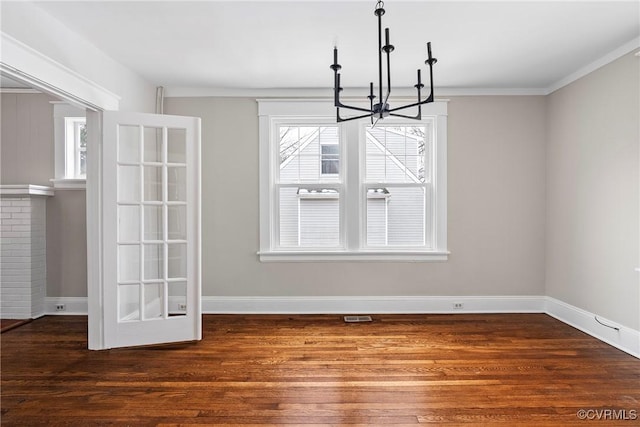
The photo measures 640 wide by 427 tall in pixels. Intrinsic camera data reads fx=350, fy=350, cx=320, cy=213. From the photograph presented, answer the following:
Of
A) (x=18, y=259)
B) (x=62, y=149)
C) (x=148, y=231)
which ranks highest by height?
(x=62, y=149)

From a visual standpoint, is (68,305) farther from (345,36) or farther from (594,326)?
(594,326)

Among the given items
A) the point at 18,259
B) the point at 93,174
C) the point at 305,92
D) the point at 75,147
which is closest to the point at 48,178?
the point at 75,147

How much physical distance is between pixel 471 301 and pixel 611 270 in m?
1.30

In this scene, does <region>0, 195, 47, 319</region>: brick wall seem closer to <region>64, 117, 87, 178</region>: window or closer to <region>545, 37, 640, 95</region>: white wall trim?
<region>64, 117, 87, 178</region>: window

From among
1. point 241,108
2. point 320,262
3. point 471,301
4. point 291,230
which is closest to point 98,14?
point 241,108

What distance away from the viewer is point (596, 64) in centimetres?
312

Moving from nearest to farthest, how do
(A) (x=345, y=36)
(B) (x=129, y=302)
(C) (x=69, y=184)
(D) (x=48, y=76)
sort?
(D) (x=48, y=76) < (A) (x=345, y=36) < (B) (x=129, y=302) < (C) (x=69, y=184)

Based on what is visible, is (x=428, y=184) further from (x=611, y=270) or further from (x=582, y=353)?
(x=582, y=353)

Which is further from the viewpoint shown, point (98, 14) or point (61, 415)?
point (98, 14)

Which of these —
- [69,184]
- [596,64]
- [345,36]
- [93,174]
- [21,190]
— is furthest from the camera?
[69,184]

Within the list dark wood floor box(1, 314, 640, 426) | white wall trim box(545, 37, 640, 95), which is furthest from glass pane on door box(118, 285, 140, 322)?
white wall trim box(545, 37, 640, 95)

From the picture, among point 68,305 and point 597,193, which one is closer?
point 597,193

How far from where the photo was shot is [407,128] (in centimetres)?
396

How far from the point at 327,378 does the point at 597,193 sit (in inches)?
112
